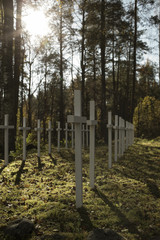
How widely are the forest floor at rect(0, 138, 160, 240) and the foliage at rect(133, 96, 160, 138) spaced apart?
21.9 metres

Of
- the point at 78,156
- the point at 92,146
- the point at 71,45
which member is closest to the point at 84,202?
the point at 78,156

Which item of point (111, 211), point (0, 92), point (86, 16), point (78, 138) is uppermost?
point (86, 16)

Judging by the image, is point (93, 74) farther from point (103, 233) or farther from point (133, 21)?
point (103, 233)

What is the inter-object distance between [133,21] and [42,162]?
633 inches

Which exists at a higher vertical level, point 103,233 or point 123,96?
point 123,96

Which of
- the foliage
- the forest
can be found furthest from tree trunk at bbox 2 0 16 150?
the foliage

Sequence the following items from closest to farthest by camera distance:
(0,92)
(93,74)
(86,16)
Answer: (0,92) < (86,16) < (93,74)

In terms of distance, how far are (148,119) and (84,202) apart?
25.8 meters

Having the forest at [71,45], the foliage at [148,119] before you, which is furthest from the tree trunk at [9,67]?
the foliage at [148,119]

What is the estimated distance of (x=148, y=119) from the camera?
2920 cm

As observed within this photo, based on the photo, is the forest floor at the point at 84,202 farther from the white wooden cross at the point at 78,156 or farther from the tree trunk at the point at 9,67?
the tree trunk at the point at 9,67

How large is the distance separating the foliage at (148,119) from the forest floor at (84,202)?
21.9 meters

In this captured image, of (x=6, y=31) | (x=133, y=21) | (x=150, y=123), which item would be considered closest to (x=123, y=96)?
(x=150, y=123)

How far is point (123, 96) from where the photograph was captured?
42.0 m
